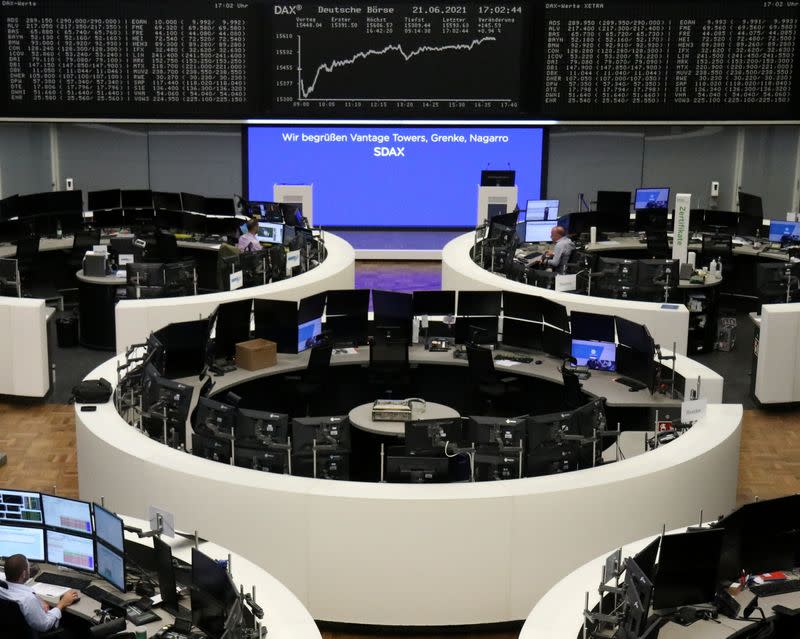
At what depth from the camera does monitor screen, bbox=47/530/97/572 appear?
6277 mm

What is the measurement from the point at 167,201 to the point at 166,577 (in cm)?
1050

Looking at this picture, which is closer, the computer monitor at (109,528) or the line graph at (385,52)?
the computer monitor at (109,528)

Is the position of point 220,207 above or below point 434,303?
above

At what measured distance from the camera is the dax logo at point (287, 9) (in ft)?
54.3

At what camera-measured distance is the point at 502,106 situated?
1691cm

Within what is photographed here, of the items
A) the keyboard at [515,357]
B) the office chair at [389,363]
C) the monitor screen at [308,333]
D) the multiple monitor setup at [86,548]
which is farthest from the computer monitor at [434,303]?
the multiple monitor setup at [86,548]

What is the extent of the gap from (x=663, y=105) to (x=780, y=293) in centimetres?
483

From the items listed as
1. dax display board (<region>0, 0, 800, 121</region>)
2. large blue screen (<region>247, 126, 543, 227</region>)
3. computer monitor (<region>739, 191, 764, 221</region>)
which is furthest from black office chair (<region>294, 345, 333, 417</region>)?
large blue screen (<region>247, 126, 543, 227</region>)

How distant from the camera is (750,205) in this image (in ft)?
52.9

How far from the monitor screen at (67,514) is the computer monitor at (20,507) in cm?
4

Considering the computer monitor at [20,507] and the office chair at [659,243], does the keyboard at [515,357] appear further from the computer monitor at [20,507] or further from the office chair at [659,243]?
the office chair at [659,243]

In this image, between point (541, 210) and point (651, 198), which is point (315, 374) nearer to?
point (541, 210)

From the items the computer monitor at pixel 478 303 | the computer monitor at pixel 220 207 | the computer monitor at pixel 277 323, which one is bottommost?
the computer monitor at pixel 277 323

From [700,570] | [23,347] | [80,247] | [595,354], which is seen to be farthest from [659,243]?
[700,570]
